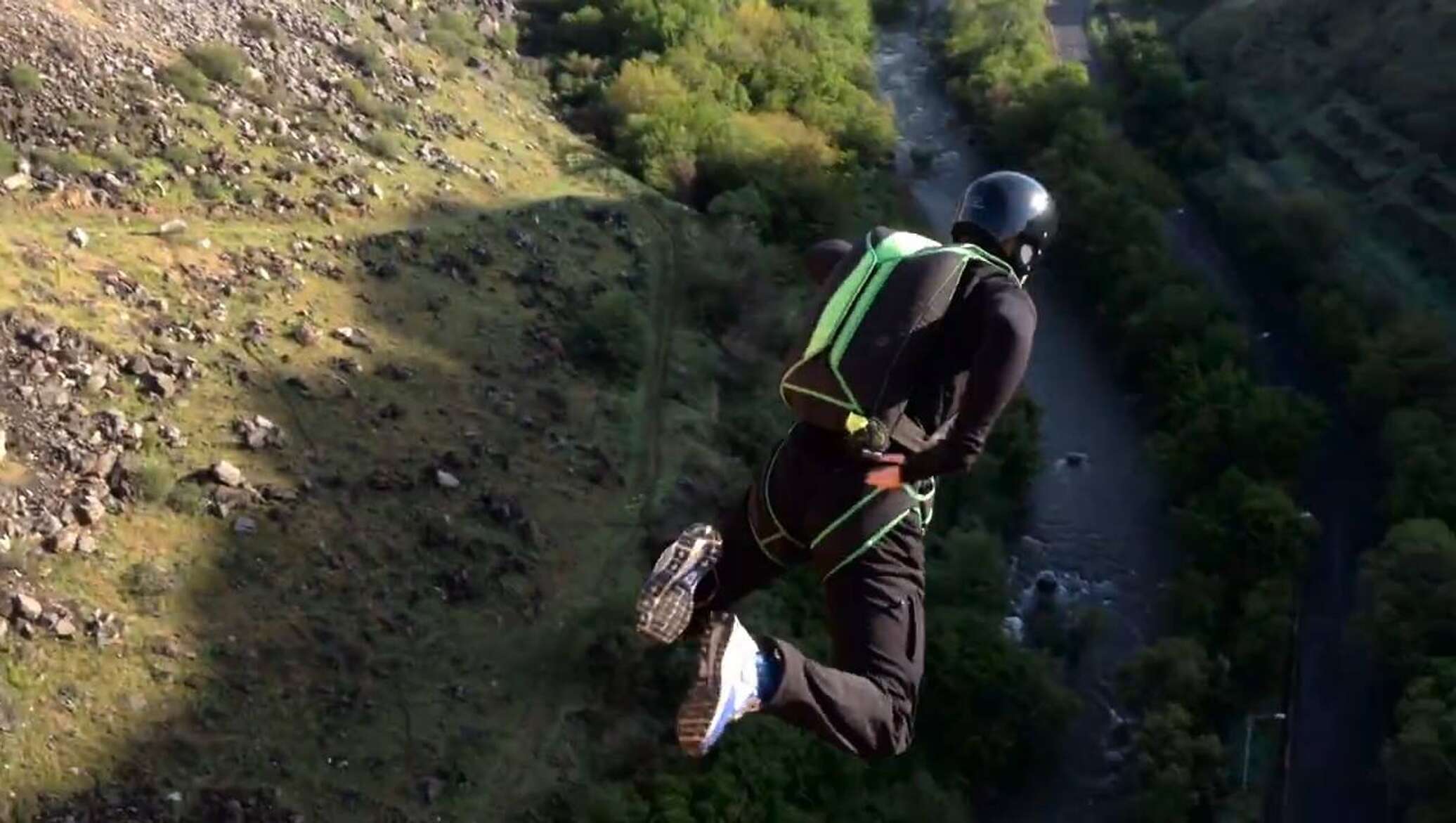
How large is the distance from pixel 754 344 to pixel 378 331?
7490 millimetres

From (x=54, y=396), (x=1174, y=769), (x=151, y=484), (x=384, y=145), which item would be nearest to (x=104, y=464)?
(x=151, y=484)

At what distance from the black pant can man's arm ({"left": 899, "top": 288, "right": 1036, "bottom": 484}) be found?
0.27 metres

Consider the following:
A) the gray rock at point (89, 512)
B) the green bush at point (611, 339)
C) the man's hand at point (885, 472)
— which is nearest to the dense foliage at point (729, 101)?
the green bush at point (611, 339)

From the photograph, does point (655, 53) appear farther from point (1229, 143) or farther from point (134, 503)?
point (134, 503)

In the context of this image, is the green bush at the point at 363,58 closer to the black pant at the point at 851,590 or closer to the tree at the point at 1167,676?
the tree at the point at 1167,676

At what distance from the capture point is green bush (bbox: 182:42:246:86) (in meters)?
22.6

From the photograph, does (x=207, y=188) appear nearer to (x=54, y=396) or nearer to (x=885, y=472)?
(x=54, y=396)

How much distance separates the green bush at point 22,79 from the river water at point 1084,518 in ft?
53.4

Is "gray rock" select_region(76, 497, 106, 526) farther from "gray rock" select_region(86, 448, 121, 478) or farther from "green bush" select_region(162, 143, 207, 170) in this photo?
"green bush" select_region(162, 143, 207, 170)

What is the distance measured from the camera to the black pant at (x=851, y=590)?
5.29 m

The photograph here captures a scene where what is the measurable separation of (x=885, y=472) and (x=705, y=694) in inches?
42.5

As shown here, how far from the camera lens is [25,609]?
13773 mm

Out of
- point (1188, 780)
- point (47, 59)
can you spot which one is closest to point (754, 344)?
point (1188, 780)

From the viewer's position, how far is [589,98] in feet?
105
